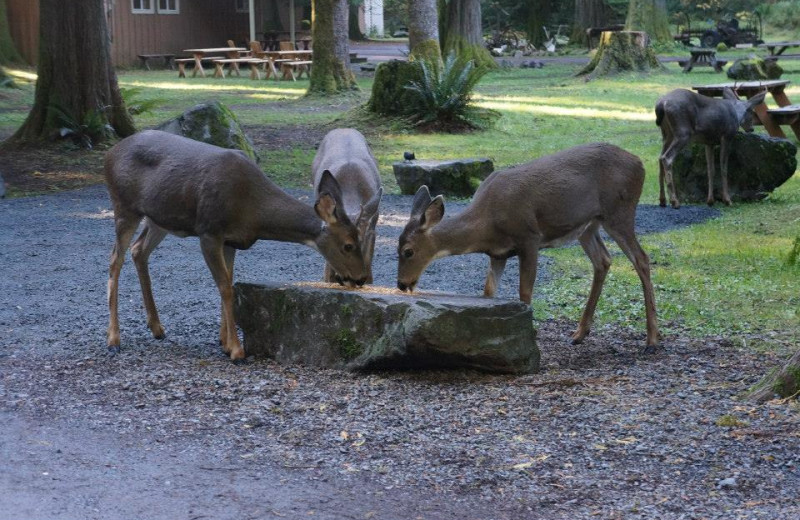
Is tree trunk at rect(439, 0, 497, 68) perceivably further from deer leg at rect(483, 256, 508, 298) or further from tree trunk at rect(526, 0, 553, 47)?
deer leg at rect(483, 256, 508, 298)

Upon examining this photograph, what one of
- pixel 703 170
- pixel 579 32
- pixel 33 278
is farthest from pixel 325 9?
pixel 579 32

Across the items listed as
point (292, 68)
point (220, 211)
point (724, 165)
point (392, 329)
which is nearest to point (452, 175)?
point (724, 165)

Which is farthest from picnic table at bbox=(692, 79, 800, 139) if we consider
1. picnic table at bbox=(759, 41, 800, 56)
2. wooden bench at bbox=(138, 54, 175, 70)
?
wooden bench at bbox=(138, 54, 175, 70)

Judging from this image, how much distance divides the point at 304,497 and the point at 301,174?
12.2 metres

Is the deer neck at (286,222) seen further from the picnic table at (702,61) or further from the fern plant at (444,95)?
the picnic table at (702,61)

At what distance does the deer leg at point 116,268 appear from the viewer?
8.18m

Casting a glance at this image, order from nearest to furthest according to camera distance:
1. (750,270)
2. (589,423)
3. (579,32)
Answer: (589,423)
(750,270)
(579,32)

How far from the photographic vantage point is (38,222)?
1399cm

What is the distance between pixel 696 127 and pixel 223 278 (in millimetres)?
8803

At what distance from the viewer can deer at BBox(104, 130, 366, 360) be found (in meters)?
7.75

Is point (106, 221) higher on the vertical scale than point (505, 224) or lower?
lower

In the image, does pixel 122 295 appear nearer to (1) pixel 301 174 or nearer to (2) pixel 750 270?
(2) pixel 750 270

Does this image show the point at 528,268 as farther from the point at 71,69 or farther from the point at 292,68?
the point at 292,68

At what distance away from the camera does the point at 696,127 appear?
14.7 metres
